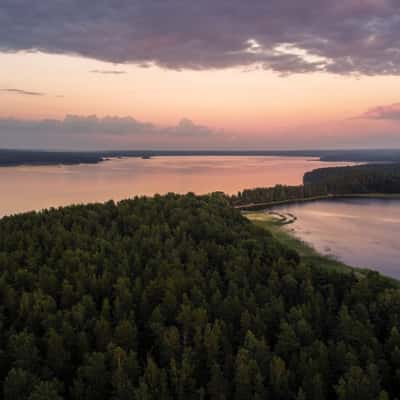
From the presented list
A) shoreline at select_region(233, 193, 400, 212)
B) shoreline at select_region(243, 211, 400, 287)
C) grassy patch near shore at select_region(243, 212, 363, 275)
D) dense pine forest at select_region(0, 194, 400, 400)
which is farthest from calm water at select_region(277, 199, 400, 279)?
dense pine forest at select_region(0, 194, 400, 400)

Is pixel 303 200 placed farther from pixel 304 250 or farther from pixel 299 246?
pixel 304 250

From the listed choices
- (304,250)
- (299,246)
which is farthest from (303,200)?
(304,250)

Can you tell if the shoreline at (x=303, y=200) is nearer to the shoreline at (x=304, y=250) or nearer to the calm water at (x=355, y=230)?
the calm water at (x=355, y=230)

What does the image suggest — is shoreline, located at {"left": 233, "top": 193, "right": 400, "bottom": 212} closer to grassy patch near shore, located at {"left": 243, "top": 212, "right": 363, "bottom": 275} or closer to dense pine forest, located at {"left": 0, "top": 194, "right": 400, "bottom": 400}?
grassy patch near shore, located at {"left": 243, "top": 212, "right": 363, "bottom": 275}

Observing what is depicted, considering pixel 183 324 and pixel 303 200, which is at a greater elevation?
pixel 183 324

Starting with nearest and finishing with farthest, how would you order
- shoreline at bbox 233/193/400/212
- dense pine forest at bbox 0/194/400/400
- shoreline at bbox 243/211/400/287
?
dense pine forest at bbox 0/194/400/400 → shoreline at bbox 243/211/400/287 → shoreline at bbox 233/193/400/212

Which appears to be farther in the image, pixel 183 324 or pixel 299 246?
pixel 299 246

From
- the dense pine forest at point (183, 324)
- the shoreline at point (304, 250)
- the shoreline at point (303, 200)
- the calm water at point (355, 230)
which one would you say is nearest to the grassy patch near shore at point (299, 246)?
the shoreline at point (304, 250)
